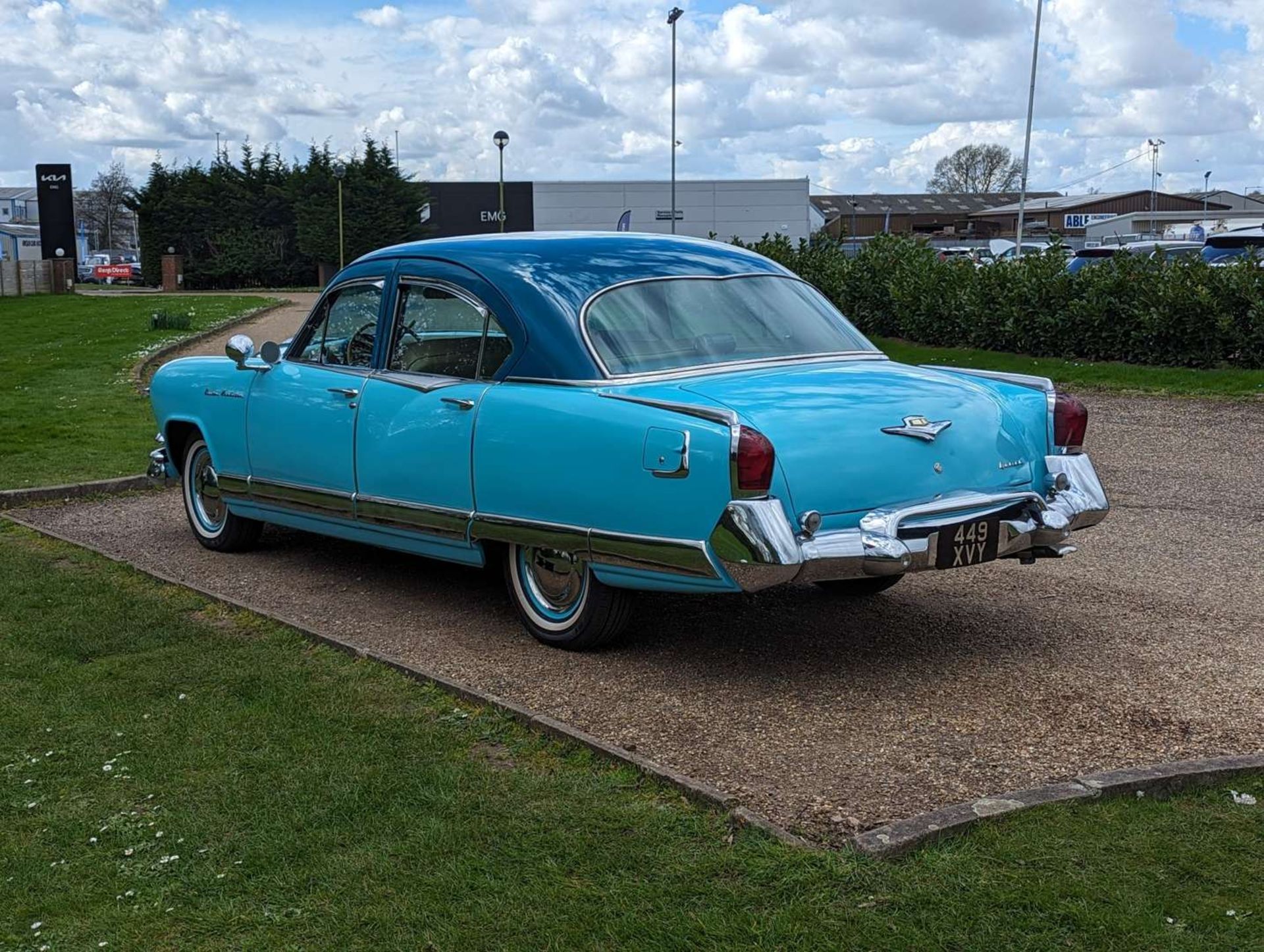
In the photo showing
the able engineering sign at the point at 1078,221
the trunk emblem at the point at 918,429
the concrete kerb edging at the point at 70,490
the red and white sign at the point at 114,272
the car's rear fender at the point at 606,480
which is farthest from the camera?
the able engineering sign at the point at 1078,221

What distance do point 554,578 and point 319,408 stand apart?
1630mm

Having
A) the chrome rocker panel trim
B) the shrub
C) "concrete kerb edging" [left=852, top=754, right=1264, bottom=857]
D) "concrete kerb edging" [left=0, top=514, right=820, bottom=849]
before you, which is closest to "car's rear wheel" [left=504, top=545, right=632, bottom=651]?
the chrome rocker panel trim

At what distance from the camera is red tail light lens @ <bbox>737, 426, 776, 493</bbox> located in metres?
4.90

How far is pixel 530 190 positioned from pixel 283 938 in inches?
2345

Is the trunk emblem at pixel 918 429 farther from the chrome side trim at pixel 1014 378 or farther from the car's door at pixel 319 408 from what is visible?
the car's door at pixel 319 408

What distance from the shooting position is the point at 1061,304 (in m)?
18.0

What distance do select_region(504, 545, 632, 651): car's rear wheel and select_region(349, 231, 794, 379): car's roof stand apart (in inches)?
30.1

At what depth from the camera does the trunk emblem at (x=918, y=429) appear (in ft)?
17.2

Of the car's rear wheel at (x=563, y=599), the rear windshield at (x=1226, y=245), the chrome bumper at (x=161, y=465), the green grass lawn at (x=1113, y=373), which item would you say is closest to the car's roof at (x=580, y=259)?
the car's rear wheel at (x=563, y=599)

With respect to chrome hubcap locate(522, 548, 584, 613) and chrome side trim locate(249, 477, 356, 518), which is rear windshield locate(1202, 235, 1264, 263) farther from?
chrome hubcap locate(522, 548, 584, 613)

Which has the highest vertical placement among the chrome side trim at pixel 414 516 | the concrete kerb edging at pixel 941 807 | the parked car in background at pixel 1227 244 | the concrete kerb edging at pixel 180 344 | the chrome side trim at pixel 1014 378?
the parked car in background at pixel 1227 244

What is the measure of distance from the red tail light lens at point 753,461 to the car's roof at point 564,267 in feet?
3.13

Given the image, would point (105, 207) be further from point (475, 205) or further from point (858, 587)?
point (858, 587)

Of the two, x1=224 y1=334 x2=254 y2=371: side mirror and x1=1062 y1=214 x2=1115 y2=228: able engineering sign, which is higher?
x1=1062 y1=214 x2=1115 y2=228: able engineering sign
